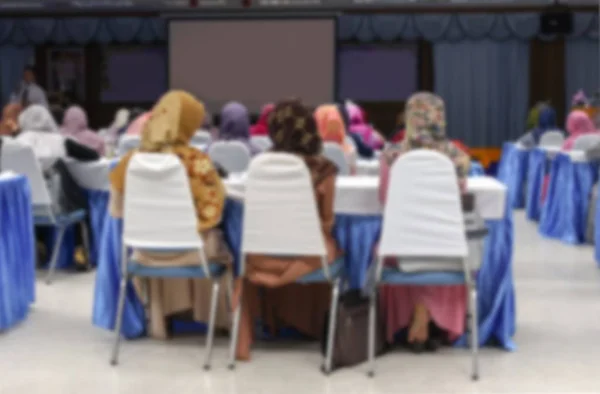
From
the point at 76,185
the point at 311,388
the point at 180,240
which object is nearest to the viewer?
the point at 311,388

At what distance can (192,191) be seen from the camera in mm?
4109

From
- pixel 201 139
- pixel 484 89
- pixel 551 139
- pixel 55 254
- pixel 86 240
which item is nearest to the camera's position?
pixel 55 254

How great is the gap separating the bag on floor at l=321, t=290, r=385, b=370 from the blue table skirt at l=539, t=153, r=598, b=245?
3814 millimetres

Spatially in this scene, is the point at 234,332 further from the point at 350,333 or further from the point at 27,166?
the point at 27,166

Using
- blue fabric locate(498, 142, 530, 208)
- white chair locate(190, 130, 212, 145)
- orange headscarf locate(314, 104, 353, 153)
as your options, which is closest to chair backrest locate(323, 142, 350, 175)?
orange headscarf locate(314, 104, 353, 153)

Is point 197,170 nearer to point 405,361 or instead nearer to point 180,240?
point 180,240

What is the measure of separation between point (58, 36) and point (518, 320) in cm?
1094

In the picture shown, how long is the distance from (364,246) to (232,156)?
6.83ft

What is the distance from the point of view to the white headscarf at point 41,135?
631 cm

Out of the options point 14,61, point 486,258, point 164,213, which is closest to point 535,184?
point 486,258

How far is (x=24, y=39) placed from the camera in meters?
14.5

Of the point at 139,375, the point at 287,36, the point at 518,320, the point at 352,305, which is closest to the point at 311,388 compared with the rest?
the point at 352,305

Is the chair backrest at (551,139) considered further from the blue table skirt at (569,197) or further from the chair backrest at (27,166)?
the chair backrest at (27,166)

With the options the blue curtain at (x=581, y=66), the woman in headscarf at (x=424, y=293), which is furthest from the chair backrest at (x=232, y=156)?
the blue curtain at (x=581, y=66)
